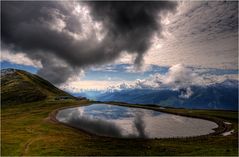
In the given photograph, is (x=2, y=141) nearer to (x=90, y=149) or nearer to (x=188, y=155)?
(x=90, y=149)

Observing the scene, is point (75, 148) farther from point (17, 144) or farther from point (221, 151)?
point (221, 151)

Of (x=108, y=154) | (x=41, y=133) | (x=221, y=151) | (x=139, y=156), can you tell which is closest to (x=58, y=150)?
(x=108, y=154)

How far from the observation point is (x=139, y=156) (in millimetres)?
56938

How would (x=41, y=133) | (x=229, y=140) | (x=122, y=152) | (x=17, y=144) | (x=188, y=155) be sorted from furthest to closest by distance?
(x=41, y=133)
(x=229, y=140)
(x=17, y=144)
(x=122, y=152)
(x=188, y=155)

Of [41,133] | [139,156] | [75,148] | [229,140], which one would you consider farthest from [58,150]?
[229,140]

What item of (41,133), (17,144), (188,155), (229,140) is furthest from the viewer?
(41,133)

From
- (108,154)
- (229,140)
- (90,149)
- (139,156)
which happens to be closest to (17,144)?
(90,149)

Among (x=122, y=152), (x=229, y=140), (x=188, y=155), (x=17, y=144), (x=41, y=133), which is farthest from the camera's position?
(x=41, y=133)

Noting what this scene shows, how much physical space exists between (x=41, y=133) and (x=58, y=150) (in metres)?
29.8

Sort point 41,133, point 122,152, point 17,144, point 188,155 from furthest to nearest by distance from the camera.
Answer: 1. point 41,133
2. point 17,144
3. point 122,152
4. point 188,155

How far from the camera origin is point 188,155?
55875 mm

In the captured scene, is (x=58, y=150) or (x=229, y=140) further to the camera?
(x=229, y=140)

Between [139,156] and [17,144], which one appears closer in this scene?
[139,156]

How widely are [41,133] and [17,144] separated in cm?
1974
